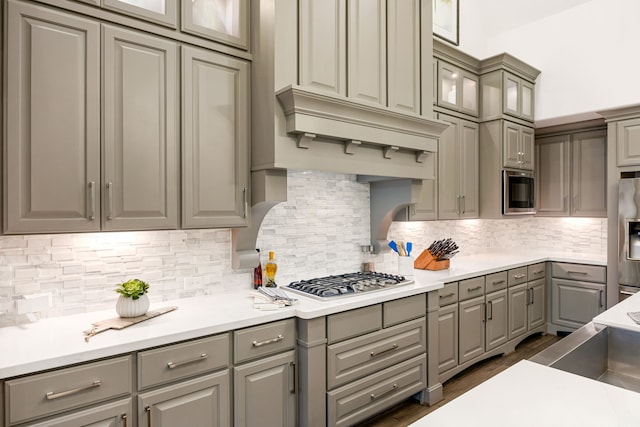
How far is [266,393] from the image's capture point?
6.91 ft

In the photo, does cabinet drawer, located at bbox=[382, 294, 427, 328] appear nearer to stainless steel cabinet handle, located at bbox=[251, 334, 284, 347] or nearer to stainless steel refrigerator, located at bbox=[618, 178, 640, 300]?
stainless steel cabinet handle, located at bbox=[251, 334, 284, 347]

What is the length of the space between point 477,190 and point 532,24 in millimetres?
2119

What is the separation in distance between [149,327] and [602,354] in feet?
6.47

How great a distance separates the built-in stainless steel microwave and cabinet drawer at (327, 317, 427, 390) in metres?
1.92

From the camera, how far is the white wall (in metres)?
3.91

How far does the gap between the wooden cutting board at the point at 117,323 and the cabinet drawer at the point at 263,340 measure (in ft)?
1.49

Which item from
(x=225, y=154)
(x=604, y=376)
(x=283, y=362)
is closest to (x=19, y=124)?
(x=225, y=154)

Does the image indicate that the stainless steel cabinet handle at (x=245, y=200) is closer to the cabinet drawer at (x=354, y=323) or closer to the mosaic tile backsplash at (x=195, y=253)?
the mosaic tile backsplash at (x=195, y=253)

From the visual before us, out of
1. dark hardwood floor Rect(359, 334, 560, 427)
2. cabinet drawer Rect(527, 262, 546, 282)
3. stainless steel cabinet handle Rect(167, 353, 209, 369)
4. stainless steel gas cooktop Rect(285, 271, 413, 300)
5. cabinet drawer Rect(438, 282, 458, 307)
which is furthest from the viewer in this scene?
cabinet drawer Rect(527, 262, 546, 282)

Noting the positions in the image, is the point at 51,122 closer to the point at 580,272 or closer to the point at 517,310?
the point at 517,310

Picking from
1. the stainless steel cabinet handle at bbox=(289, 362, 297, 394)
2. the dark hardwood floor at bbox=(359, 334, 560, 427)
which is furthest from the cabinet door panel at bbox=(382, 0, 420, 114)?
the dark hardwood floor at bbox=(359, 334, 560, 427)

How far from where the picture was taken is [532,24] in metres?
4.52

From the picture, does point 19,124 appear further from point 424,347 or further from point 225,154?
point 424,347

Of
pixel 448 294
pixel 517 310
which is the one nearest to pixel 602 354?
pixel 448 294
